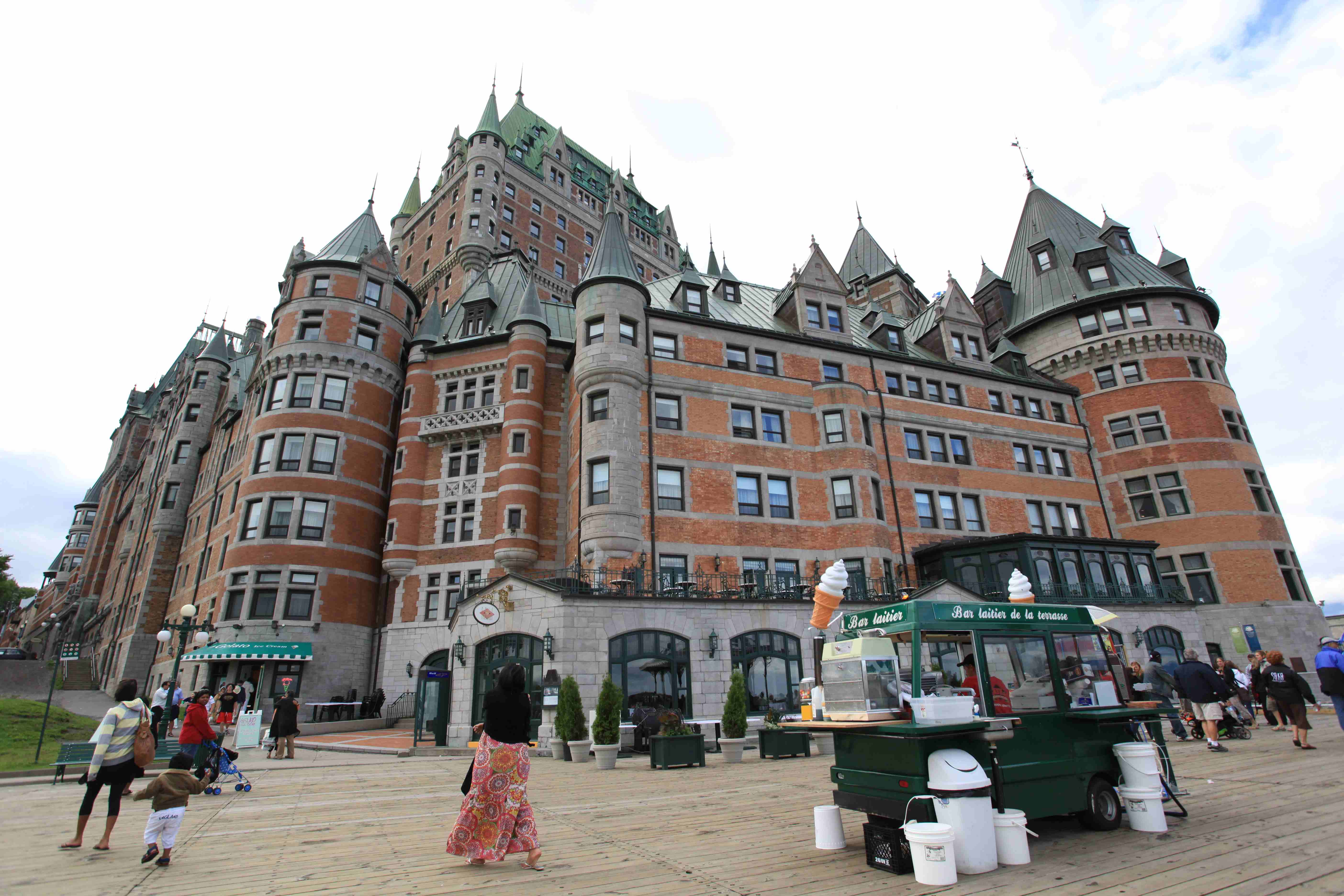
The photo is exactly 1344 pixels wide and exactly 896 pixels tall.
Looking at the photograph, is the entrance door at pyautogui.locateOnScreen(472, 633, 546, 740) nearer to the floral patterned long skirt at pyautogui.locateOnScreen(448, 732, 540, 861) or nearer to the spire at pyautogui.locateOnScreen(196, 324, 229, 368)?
the floral patterned long skirt at pyautogui.locateOnScreen(448, 732, 540, 861)

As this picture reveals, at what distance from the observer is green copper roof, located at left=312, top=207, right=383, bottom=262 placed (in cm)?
→ 3878

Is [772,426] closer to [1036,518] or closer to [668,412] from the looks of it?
[668,412]

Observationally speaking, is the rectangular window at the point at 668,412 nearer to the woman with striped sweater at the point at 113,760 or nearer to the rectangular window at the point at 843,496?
the rectangular window at the point at 843,496

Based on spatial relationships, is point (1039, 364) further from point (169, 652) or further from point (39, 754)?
point (169, 652)

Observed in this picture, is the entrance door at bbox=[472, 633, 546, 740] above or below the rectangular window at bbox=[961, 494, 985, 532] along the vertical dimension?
below

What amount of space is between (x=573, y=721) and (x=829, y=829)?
12.0m

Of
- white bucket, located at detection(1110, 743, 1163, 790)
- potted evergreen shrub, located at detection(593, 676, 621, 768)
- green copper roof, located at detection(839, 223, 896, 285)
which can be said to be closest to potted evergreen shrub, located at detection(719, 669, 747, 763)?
potted evergreen shrub, located at detection(593, 676, 621, 768)

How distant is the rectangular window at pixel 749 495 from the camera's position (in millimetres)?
29078

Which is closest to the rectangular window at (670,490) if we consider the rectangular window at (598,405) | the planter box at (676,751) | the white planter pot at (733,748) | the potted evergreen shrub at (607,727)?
the rectangular window at (598,405)

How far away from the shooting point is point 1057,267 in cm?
4316

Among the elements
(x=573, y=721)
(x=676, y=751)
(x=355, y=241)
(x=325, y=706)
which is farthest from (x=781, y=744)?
(x=355, y=241)

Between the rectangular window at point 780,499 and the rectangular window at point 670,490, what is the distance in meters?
4.12

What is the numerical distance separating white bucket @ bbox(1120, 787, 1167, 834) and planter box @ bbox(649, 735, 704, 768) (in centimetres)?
957

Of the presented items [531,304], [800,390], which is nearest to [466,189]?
[531,304]
